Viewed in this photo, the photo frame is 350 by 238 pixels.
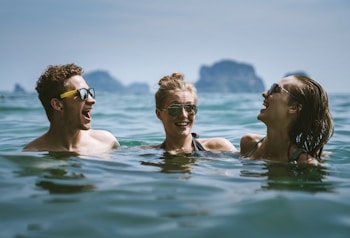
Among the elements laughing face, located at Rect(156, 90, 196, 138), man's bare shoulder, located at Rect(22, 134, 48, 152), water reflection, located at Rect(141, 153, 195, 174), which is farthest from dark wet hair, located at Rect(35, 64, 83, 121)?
water reflection, located at Rect(141, 153, 195, 174)

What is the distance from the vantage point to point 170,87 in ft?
19.9

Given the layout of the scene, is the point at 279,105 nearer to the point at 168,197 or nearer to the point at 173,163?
the point at 173,163

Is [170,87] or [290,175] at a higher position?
[170,87]

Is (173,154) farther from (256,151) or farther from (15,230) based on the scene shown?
(15,230)

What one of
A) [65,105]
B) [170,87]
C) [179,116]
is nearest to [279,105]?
[179,116]

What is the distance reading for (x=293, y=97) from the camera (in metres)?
5.50

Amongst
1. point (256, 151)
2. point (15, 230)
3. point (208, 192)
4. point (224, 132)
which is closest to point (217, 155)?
point (256, 151)

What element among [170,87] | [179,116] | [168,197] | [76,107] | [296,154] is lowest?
[168,197]

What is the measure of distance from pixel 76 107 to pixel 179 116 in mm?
1376

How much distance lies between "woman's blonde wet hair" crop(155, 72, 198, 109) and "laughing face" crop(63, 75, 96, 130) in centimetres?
91

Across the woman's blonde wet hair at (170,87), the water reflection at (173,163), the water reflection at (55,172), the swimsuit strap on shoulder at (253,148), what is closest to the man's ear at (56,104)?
the water reflection at (55,172)

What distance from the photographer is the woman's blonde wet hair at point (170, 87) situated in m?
6.06

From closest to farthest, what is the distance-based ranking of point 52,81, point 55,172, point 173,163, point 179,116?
1. point 55,172
2. point 173,163
3. point 179,116
4. point 52,81

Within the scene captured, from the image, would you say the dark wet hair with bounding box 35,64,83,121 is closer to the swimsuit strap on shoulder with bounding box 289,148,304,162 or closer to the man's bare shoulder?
the man's bare shoulder
